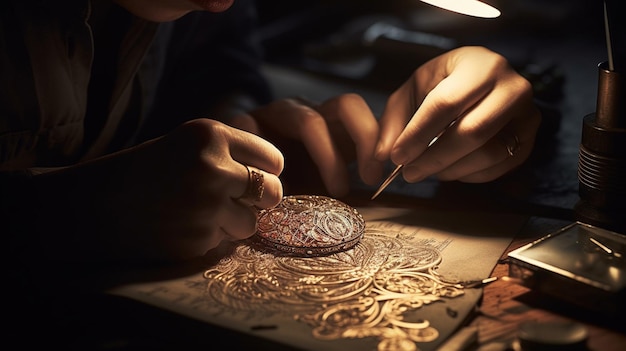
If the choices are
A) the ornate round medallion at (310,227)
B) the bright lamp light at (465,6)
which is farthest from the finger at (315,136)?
the bright lamp light at (465,6)

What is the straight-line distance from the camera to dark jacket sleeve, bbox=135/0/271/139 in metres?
1.90

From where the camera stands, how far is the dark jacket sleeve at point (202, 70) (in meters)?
1.90

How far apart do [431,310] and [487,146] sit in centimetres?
43

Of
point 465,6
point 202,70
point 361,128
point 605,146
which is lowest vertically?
point 202,70

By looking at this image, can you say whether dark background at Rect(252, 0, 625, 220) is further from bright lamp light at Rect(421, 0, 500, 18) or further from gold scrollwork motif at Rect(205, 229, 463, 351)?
gold scrollwork motif at Rect(205, 229, 463, 351)

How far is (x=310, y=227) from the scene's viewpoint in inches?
46.1

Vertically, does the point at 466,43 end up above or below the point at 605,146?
below

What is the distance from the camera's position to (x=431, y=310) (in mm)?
984

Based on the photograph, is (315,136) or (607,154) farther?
(315,136)

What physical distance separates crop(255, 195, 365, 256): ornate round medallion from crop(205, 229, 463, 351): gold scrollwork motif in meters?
0.02

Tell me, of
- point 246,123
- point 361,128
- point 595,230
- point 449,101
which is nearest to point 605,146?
point 595,230

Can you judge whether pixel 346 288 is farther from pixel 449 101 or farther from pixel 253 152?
pixel 449 101

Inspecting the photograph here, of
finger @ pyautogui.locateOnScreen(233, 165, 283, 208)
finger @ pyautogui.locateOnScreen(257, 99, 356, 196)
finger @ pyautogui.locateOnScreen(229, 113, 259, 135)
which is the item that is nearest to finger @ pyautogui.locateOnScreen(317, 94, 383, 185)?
finger @ pyautogui.locateOnScreen(257, 99, 356, 196)

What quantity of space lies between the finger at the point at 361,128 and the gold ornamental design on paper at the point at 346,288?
206 millimetres
